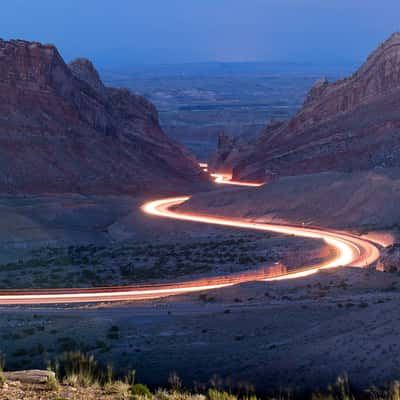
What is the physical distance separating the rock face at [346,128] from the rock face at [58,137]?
9.32m

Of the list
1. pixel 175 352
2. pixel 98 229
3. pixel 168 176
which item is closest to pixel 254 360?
pixel 175 352

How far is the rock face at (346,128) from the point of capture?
205ft

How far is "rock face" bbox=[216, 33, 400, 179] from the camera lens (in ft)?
205

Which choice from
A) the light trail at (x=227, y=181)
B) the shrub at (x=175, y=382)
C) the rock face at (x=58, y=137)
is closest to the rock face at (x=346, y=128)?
the light trail at (x=227, y=181)

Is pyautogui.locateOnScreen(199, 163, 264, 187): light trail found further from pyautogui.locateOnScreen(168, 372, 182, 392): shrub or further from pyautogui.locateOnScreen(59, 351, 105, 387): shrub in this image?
pyautogui.locateOnScreen(168, 372, 182, 392): shrub

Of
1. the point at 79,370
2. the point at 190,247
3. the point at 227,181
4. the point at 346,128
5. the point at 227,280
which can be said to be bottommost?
the point at 227,280

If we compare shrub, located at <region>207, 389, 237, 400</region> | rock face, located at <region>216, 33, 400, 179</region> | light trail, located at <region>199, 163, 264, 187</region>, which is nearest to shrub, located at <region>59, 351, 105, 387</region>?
shrub, located at <region>207, 389, 237, 400</region>

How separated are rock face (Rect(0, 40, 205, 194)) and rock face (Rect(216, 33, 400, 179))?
30.6ft

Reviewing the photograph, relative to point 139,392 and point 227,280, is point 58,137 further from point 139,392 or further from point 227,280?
point 139,392

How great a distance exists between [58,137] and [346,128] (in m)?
22.2

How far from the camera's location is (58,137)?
62250 millimetres

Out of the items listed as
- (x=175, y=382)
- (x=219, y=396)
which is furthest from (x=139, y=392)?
(x=175, y=382)

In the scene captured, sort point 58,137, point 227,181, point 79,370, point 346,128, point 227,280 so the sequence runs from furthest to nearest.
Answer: point 227,181
point 346,128
point 58,137
point 227,280
point 79,370

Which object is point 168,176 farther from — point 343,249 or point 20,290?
point 20,290
